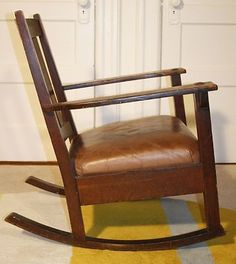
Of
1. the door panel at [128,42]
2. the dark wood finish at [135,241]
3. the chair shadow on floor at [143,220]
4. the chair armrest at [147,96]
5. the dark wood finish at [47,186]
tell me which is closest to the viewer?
the chair armrest at [147,96]

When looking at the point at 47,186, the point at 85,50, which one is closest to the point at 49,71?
the point at 47,186

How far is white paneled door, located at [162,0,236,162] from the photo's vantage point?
82.7 inches

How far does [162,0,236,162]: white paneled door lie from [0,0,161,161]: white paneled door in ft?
0.24

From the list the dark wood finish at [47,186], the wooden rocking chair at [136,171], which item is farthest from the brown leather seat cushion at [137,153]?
the dark wood finish at [47,186]

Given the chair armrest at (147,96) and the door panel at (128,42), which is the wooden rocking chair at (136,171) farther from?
the door panel at (128,42)

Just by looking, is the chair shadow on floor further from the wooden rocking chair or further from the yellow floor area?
the wooden rocking chair

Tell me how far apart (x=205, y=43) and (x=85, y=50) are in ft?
2.01

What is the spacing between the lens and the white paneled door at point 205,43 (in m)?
2.10

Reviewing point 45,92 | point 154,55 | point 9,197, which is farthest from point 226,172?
point 45,92

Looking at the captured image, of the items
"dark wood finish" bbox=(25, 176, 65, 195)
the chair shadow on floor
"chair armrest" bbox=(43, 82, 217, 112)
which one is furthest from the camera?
"dark wood finish" bbox=(25, 176, 65, 195)

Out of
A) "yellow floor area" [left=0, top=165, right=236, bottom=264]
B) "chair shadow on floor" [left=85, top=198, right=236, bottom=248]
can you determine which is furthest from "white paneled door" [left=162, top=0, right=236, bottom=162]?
"chair shadow on floor" [left=85, top=198, right=236, bottom=248]

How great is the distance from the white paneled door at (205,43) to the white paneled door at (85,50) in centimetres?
7

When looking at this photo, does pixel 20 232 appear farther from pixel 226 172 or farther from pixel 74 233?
pixel 226 172

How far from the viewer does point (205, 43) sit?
2.14 metres
